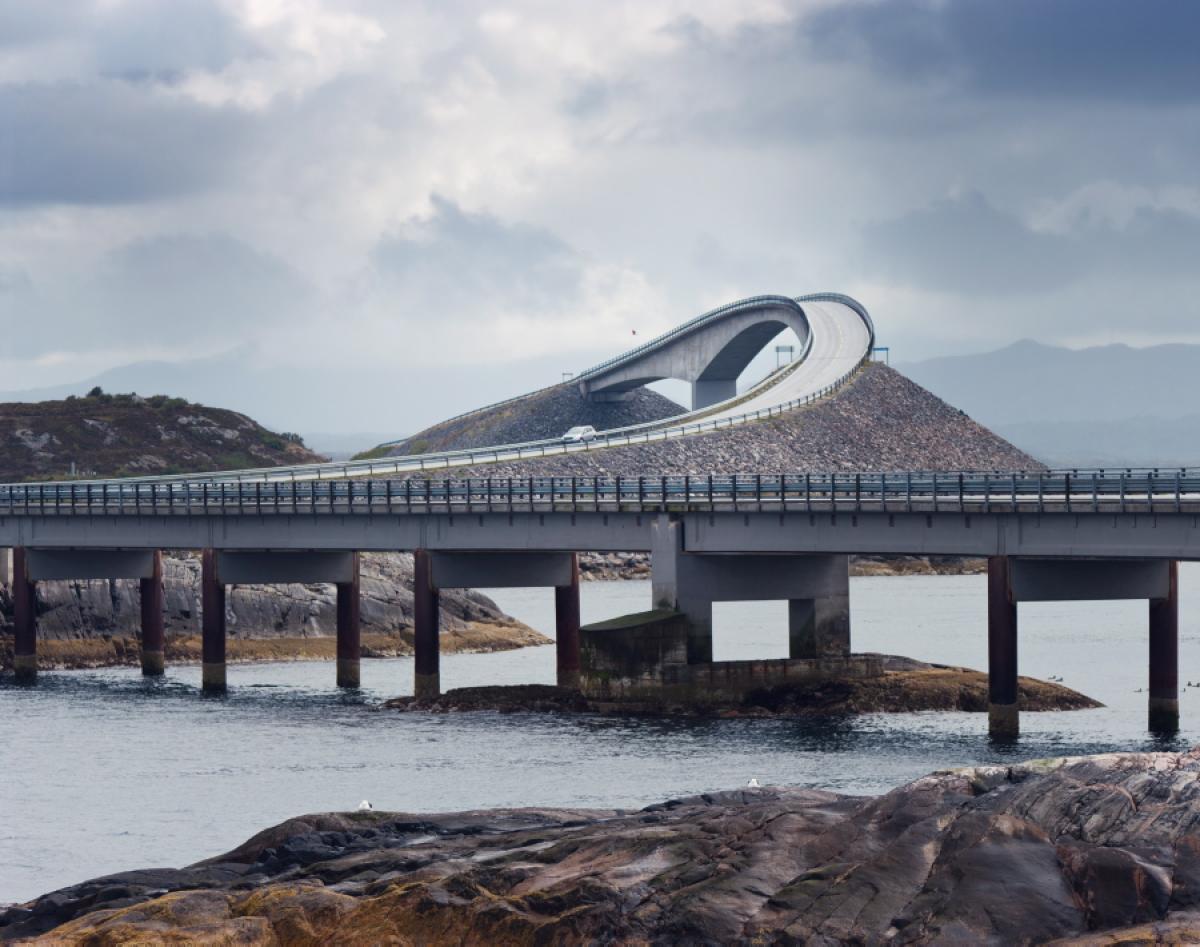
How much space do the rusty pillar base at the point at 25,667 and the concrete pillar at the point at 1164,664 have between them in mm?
47561

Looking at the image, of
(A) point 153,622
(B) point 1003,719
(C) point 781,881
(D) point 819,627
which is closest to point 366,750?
(B) point 1003,719

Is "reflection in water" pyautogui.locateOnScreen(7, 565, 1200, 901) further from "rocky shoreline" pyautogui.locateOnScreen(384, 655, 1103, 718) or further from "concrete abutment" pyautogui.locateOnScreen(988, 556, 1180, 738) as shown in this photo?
"concrete abutment" pyautogui.locateOnScreen(988, 556, 1180, 738)

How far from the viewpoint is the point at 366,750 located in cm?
6334

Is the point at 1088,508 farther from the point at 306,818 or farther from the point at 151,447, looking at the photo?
the point at 151,447

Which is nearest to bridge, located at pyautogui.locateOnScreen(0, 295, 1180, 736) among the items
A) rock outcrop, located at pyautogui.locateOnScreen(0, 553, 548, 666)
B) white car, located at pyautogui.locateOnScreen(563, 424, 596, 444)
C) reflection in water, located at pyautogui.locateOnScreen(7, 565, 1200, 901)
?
reflection in water, located at pyautogui.locateOnScreen(7, 565, 1200, 901)

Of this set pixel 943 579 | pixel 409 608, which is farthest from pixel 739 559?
pixel 943 579

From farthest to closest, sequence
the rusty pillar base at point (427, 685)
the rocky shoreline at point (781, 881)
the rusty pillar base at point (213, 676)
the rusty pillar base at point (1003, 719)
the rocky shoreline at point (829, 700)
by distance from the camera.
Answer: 1. the rusty pillar base at point (213, 676)
2. the rusty pillar base at point (427, 685)
3. the rocky shoreline at point (829, 700)
4. the rusty pillar base at point (1003, 719)
5. the rocky shoreline at point (781, 881)

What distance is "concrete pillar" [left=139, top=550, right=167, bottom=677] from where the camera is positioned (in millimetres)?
91812

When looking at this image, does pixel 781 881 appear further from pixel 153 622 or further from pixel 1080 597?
pixel 153 622

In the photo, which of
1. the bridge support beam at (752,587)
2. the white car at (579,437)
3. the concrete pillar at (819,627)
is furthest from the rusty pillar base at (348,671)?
the white car at (579,437)

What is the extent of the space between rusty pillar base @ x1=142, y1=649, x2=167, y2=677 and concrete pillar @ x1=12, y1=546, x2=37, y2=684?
459 cm

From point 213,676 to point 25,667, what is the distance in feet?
36.7

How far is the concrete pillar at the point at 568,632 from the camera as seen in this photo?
260 feet

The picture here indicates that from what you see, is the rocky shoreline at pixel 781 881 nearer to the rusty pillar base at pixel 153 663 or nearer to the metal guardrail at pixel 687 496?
the metal guardrail at pixel 687 496
